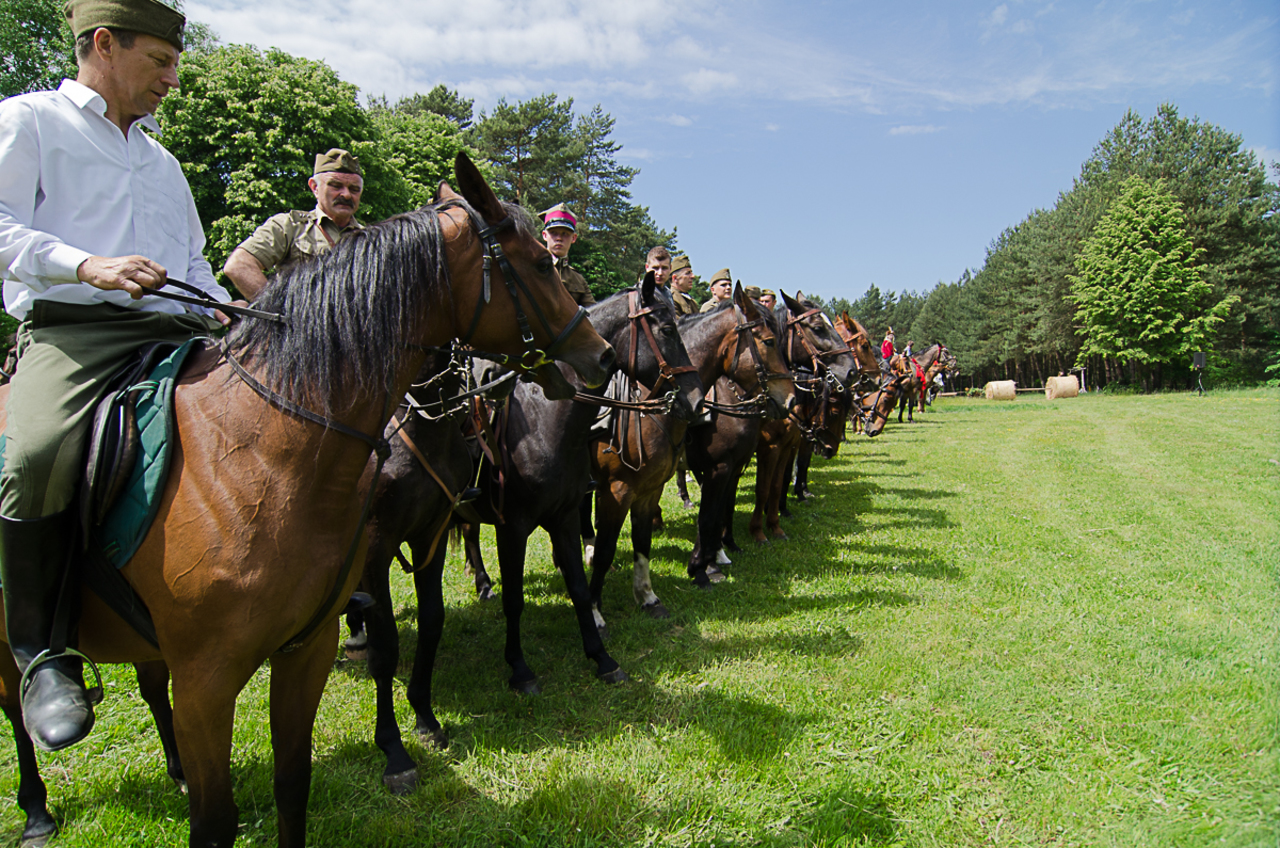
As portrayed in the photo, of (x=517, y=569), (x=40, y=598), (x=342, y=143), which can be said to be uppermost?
(x=342, y=143)

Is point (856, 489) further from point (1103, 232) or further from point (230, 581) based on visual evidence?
point (1103, 232)

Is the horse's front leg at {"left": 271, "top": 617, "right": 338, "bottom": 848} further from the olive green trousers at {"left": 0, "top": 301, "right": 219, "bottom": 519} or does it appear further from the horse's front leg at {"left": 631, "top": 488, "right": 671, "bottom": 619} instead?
the horse's front leg at {"left": 631, "top": 488, "right": 671, "bottom": 619}

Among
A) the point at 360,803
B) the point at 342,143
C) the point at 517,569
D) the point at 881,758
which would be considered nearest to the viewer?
the point at 360,803

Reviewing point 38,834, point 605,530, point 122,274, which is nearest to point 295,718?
point 122,274

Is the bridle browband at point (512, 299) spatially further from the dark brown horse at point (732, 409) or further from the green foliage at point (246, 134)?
the green foliage at point (246, 134)

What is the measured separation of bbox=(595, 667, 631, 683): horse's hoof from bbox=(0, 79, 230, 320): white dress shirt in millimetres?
3532

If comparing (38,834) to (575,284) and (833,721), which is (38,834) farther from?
(575,284)

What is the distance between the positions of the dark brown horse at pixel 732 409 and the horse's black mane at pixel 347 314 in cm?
486

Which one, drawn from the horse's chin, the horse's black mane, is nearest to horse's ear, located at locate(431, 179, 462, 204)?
the horse's black mane

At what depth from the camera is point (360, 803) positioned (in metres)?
3.21

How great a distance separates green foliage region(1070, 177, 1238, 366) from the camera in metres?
40.7

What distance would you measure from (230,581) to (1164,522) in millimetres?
11100

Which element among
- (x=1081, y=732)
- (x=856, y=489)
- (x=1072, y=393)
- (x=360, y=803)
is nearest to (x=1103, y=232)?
(x=1072, y=393)

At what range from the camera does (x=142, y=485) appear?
6.35 ft
